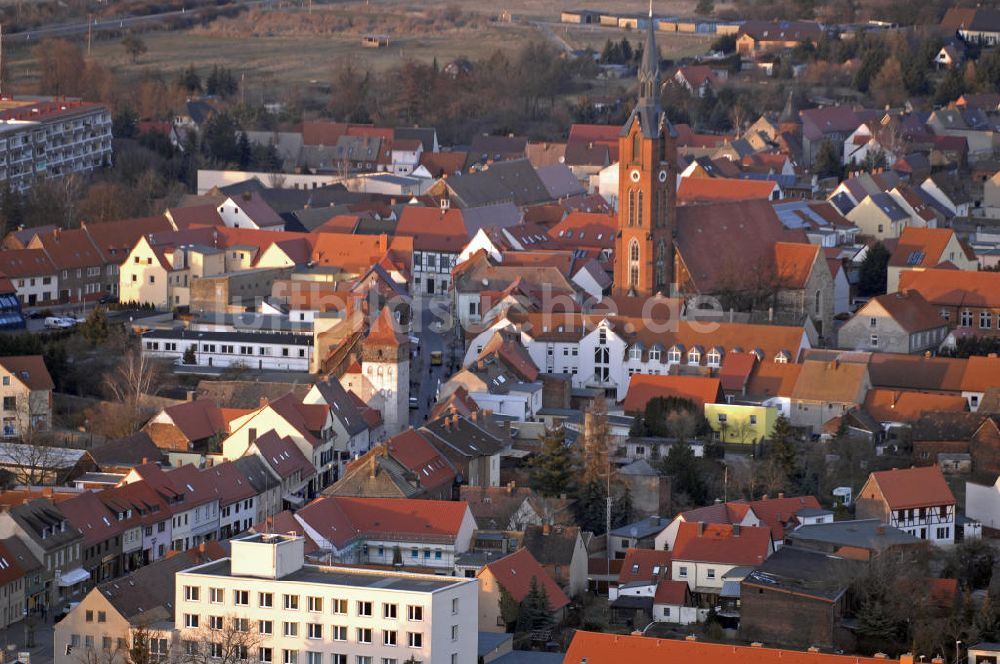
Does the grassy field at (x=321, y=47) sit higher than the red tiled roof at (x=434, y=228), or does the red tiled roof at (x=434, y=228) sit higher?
the red tiled roof at (x=434, y=228)

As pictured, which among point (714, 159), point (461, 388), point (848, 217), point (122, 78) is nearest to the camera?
point (461, 388)

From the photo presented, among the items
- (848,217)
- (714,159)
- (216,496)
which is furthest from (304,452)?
(714,159)

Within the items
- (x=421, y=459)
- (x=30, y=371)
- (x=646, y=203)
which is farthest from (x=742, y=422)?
(x=30, y=371)

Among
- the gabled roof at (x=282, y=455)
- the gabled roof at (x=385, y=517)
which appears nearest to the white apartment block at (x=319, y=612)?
the gabled roof at (x=385, y=517)

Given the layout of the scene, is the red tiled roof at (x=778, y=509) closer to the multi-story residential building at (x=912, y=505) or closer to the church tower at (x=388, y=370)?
the multi-story residential building at (x=912, y=505)

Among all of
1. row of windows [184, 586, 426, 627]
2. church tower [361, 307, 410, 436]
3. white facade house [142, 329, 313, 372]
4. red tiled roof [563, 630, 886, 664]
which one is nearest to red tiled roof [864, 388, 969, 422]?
church tower [361, 307, 410, 436]

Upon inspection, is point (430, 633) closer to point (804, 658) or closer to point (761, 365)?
point (804, 658)

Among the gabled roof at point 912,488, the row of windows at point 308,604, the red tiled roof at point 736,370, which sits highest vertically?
the row of windows at point 308,604

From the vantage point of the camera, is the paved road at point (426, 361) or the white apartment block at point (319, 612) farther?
the paved road at point (426, 361)
